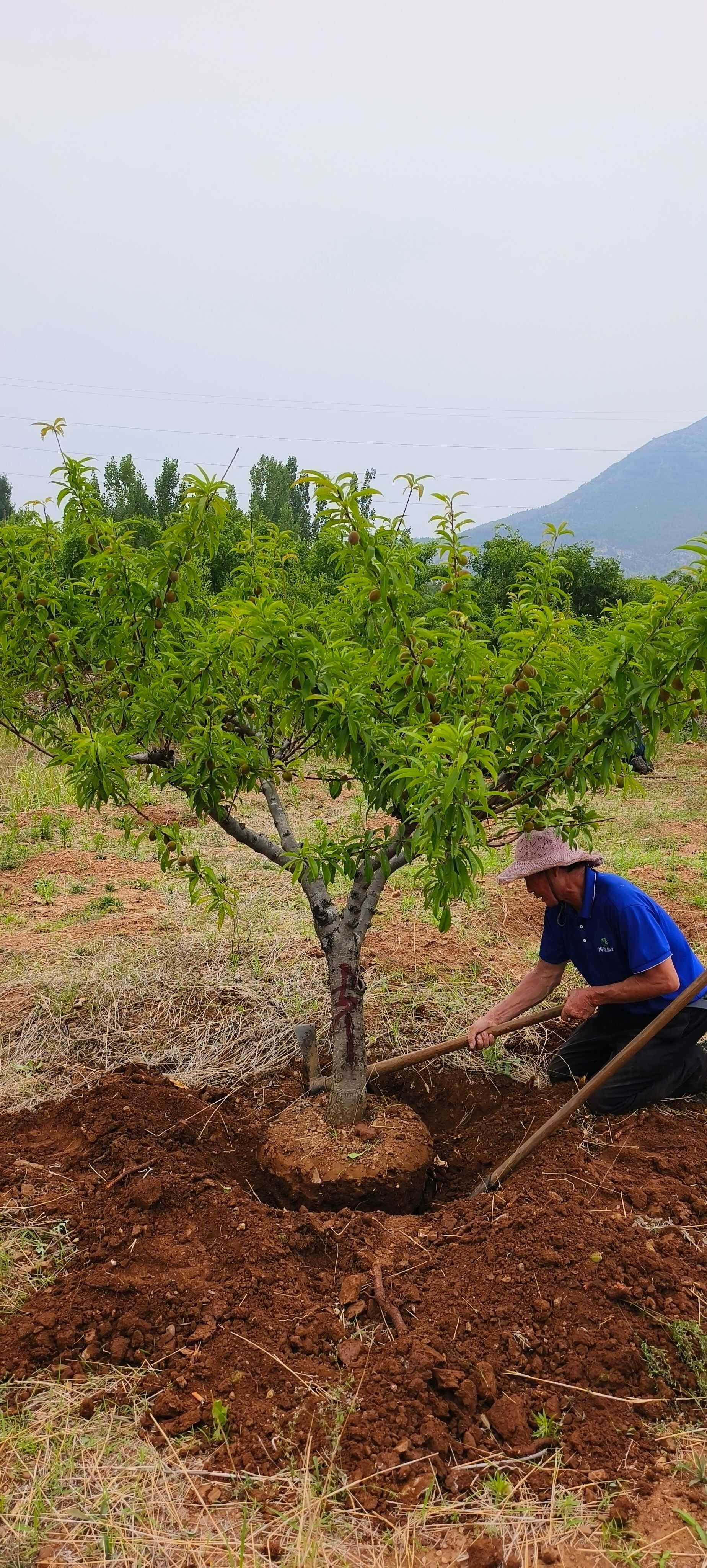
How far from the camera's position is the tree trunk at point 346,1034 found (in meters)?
3.54

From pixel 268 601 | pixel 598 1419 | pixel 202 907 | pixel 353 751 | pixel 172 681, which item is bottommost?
pixel 598 1419

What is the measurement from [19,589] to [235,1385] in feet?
8.22

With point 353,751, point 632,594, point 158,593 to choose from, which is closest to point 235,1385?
point 353,751

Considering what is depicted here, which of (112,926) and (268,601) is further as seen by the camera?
(112,926)

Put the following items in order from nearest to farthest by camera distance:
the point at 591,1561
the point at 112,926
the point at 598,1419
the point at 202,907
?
the point at 591,1561 < the point at 598,1419 < the point at 112,926 < the point at 202,907

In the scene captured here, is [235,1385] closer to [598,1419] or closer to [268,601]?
[598,1419]

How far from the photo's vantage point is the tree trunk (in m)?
3.54

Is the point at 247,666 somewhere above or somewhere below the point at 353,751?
above

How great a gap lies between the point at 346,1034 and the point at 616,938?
112cm

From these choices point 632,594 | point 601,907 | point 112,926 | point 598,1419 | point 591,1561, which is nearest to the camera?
point 591,1561

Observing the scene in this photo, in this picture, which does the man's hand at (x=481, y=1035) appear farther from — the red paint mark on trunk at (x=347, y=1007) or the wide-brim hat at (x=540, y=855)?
the wide-brim hat at (x=540, y=855)

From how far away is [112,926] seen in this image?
5.77 m

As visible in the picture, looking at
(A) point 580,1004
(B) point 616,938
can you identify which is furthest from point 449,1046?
(B) point 616,938

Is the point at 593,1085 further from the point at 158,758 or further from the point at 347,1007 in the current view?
the point at 158,758
